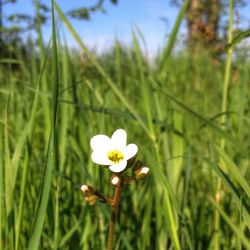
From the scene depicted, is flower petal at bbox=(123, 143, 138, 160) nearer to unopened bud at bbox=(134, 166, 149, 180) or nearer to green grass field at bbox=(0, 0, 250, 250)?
unopened bud at bbox=(134, 166, 149, 180)

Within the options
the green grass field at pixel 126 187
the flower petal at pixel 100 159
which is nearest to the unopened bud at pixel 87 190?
the flower petal at pixel 100 159

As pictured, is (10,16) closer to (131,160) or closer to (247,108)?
(247,108)

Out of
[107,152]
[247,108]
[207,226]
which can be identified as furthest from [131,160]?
[247,108]

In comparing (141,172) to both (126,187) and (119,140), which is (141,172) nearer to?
(119,140)

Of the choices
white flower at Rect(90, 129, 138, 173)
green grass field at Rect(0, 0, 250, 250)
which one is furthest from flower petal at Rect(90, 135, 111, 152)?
green grass field at Rect(0, 0, 250, 250)

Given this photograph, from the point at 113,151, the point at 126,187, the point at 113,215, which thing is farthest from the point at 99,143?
the point at 126,187

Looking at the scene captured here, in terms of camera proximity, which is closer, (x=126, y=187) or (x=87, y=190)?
(x=87, y=190)

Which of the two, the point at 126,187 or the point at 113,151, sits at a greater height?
the point at 113,151
